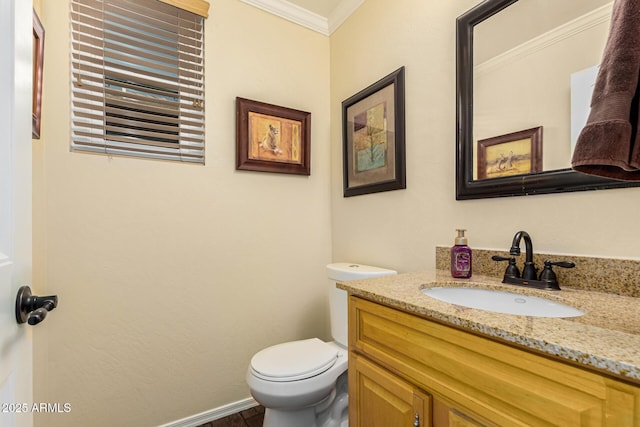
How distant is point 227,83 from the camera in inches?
69.0

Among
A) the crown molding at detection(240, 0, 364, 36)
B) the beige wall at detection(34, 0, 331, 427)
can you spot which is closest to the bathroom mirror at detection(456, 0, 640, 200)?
the crown molding at detection(240, 0, 364, 36)

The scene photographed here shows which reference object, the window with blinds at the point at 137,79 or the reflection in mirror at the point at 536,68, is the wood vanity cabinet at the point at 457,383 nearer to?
the reflection in mirror at the point at 536,68

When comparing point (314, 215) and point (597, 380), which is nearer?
point (597, 380)

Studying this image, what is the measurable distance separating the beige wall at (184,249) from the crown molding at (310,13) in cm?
5

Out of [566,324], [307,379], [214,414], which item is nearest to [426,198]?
[566,324]

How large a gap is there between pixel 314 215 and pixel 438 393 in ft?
4.69

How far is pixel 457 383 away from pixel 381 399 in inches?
11.0

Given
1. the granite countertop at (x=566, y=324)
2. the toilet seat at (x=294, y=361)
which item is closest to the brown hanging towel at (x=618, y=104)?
the granite countertop at (x=566, y=324)

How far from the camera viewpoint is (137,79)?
1.52 m

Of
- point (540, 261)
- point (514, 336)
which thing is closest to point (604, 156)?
point (514, 336)

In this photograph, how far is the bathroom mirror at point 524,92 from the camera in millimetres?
938

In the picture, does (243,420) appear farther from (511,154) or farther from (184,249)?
(511,154)

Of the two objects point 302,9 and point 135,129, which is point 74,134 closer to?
point 135,129

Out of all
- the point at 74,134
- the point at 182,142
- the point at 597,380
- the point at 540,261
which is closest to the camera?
the point at 597,380
